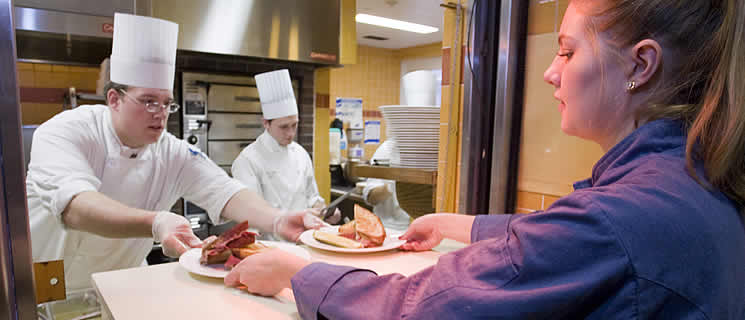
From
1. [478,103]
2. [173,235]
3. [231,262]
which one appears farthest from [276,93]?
[231,262]

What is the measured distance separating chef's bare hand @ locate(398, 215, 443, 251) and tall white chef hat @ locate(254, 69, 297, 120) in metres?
→ 1.85

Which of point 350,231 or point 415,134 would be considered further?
point 415,134

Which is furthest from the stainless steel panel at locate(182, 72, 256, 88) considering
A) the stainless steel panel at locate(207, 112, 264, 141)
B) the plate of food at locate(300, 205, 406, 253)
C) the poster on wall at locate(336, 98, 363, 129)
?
the poster on wall at locate(336, 98, 363, 129)

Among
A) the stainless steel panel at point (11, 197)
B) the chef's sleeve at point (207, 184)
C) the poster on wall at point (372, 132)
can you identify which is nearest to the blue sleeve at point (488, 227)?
the stainless steel panel at point (11, 197)

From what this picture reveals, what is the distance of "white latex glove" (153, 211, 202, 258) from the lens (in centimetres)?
106

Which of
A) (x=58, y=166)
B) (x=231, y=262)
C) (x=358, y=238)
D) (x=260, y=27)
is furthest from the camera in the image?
(x=260, y=27)

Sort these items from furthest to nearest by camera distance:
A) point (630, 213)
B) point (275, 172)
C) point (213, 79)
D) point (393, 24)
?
1. point (393, 24)
2. point (213, 79)
3. point (275, 172)
4. point (630, 213)

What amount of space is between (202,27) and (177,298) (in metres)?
2.46

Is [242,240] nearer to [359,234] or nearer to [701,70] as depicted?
[359,234]

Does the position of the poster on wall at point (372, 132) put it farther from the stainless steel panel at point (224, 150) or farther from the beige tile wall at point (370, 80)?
the stainless steel panel at point (224, 150)

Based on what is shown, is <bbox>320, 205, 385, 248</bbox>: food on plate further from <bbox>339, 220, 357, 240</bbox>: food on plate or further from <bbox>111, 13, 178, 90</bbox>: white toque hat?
<bbox>111, 13, 178, 90</bbox>: white toque hat

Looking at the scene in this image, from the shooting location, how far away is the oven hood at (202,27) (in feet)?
5.75

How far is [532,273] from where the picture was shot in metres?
0.46

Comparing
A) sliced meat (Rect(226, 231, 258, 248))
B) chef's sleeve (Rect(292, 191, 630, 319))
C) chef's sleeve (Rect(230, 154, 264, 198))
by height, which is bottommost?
chef's sleeve (Rect(230, 154, 264, 198))
